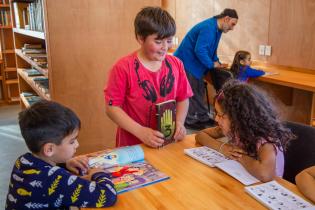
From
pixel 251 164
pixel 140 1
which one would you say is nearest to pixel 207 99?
pixel 140 1

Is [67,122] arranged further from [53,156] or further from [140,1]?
[140,1]

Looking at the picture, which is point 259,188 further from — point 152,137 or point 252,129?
point 152,137

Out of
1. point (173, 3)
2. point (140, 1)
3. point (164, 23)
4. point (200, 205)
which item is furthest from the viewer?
point (173, 3)

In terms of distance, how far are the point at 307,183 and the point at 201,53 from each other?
268 cm

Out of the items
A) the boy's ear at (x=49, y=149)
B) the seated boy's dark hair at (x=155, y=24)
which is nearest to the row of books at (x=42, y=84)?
the seated boy's dark hair at (x=155, y=24)

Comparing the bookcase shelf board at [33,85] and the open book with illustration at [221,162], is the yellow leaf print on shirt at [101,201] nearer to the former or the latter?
the open book with illustration at [221,162]

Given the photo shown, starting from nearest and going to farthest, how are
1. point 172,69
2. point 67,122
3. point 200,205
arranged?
point 200,205 → point 67,122 → point 172,69

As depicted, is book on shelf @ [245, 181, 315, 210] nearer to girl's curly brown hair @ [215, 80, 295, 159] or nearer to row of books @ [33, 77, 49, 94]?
girl's curly brown hair @ [215, 80, 295, 159]

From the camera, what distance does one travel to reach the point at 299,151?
1407 mm

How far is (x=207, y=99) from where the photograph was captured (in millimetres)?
4691

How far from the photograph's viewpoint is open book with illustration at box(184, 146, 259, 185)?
1.16m

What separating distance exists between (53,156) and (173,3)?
4701mm

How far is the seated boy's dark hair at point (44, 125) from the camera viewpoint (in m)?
1.08

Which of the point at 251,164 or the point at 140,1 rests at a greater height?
the point at 140,1
